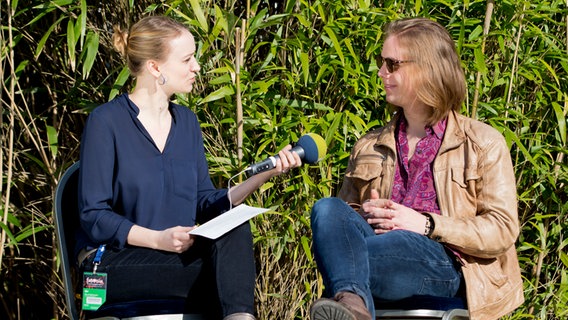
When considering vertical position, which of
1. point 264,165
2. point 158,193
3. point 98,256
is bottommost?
point 98,256

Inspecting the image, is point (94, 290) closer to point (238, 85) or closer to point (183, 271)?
point (183, 271)

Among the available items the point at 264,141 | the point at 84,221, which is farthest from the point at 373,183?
the point at 84,221

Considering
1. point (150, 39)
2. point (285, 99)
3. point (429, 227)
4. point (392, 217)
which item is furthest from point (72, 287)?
point (285, 99)

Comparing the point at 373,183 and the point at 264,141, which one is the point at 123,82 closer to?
the point at 264,141

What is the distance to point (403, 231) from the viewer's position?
2949 millimetres

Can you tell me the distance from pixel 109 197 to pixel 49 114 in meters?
1.39

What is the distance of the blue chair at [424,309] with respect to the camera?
9.31ft

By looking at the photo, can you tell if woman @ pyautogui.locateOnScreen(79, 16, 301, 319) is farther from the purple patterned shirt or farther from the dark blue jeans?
the purple patterned shirt

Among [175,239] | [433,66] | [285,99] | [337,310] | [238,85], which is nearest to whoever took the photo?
[337,310]

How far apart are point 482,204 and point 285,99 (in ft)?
3.33

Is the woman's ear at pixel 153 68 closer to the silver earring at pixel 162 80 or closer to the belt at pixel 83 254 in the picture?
the silver earring at pixel 162 80

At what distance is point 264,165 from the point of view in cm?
288

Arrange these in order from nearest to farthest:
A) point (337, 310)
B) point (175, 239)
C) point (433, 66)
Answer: point (337, 310) → point (175, 239) → point (433, 66)

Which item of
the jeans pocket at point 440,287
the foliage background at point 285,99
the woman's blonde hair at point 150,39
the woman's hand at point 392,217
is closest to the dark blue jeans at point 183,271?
the woman's hand at point 392,217
